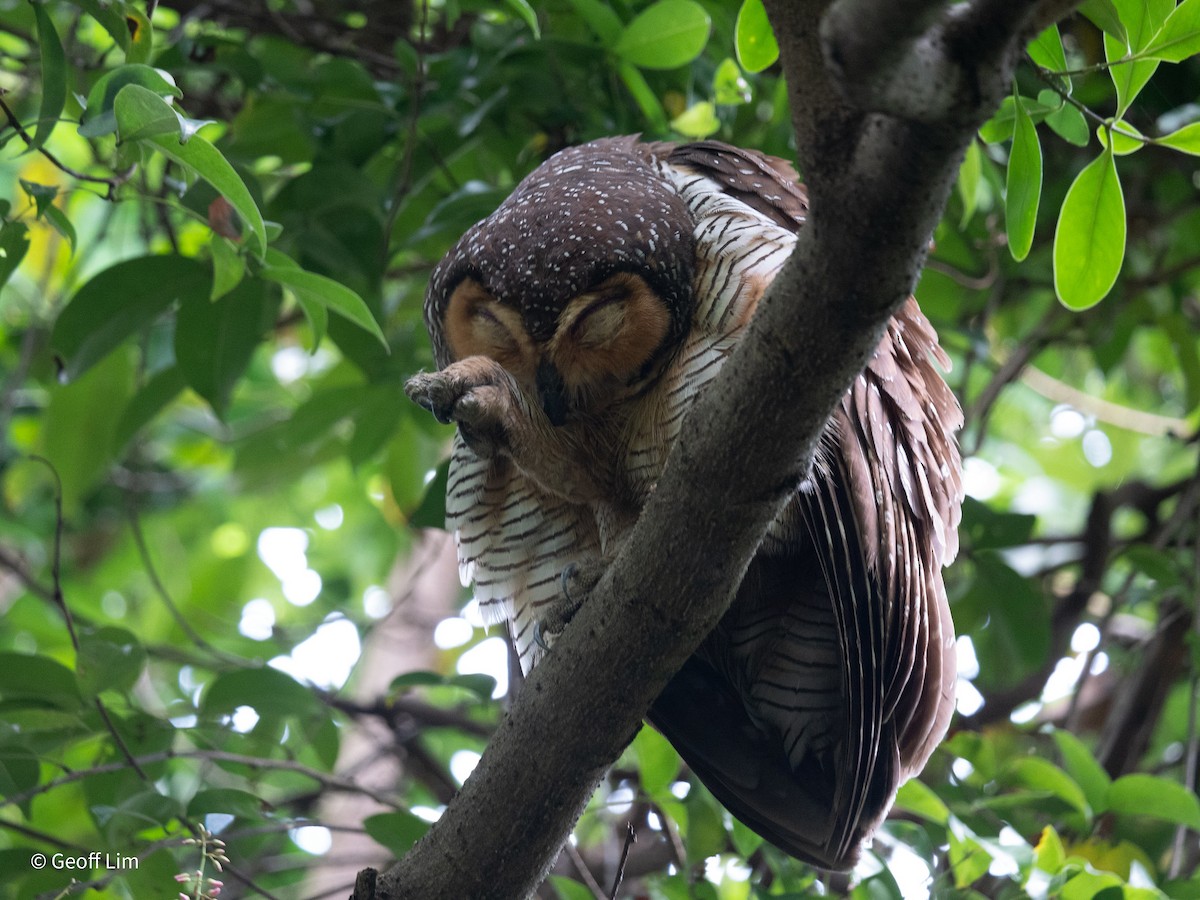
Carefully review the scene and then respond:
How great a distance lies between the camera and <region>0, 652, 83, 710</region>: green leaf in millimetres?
2210

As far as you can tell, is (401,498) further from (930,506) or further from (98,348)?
(930,506)

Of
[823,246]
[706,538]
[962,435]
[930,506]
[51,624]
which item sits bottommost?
[51,624]

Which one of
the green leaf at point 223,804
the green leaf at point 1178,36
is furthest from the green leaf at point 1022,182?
the green leaf at point 223,804

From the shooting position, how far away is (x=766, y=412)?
1.41 meters

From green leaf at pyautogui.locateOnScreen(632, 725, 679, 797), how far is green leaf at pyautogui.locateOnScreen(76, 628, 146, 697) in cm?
103

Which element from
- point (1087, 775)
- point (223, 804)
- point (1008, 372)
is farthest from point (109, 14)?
point (1008, 372)

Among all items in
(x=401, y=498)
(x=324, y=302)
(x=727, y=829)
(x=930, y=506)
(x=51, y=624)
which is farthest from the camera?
(x=51, y=624)

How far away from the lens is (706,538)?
60.6 inches

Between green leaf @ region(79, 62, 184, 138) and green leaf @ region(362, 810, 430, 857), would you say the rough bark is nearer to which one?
green leaf @ region(362, 810, 430, 857)

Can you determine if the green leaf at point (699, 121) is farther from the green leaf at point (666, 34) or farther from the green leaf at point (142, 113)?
the green leaf at point (142, 113)

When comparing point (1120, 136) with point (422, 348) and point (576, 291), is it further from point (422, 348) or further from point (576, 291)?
point (422, 348)

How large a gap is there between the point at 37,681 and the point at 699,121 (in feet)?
6.04

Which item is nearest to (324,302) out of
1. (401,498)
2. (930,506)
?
(930,506)

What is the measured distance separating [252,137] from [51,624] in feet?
9.70
